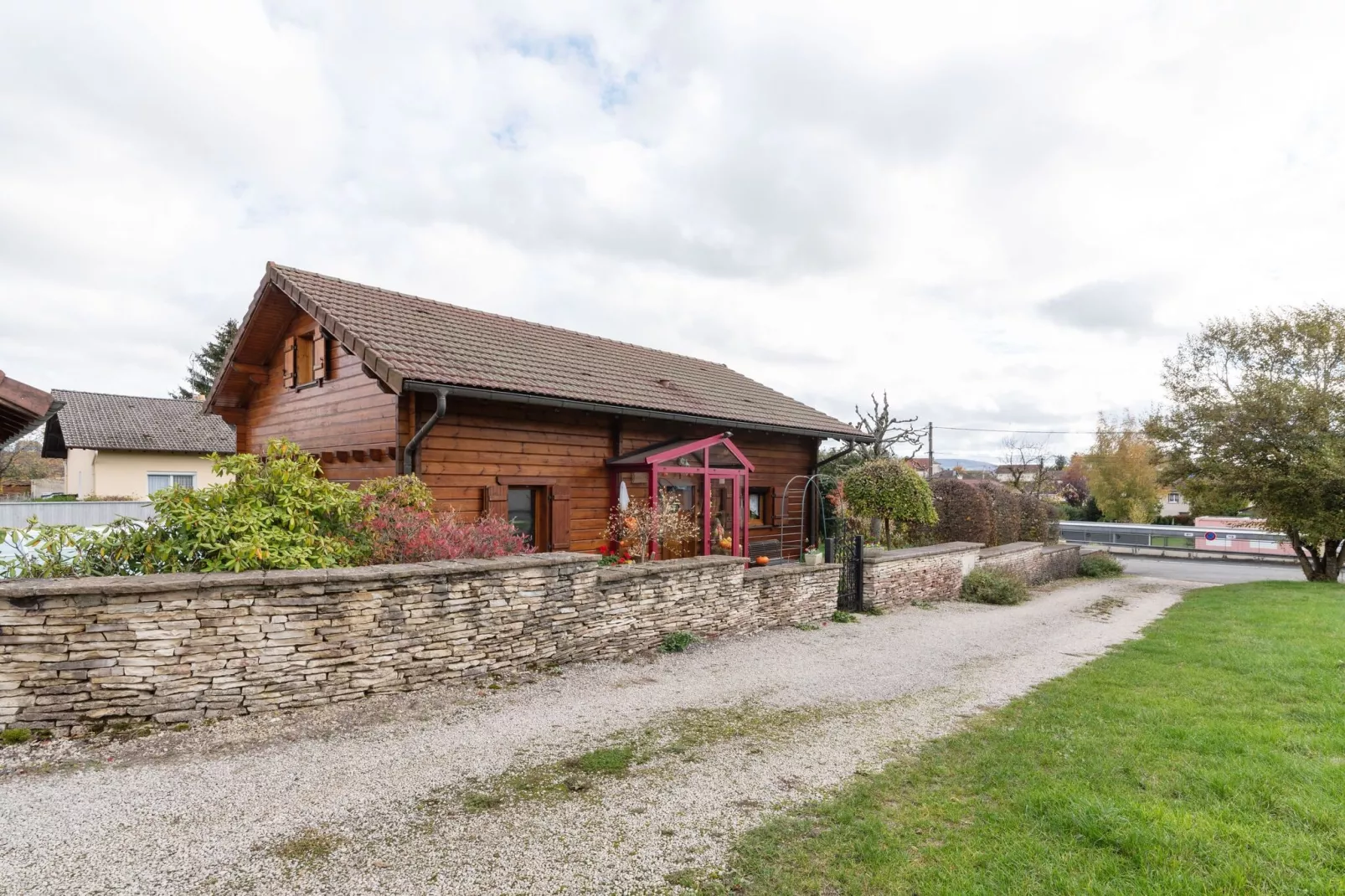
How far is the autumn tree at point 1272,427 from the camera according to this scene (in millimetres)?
17516

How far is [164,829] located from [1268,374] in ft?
85.5

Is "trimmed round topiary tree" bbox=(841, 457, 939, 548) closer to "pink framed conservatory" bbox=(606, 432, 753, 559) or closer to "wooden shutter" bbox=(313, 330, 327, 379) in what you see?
Result: "pink framed conservatory" bbox=(606, 432, 753, 559)

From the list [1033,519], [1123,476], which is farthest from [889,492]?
[1123,476]

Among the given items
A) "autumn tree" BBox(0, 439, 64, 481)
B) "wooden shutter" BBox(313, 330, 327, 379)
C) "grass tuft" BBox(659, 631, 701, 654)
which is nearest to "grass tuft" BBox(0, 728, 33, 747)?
"grass tuft" BBox(659, 631, 701, 654)

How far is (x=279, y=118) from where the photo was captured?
35.3 ft

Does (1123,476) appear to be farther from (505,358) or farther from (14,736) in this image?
(14,736)

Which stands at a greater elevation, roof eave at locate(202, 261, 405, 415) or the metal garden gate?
roof eave at locate(202, 261, 405, 415)

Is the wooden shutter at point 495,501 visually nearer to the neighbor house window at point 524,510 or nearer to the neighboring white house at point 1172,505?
the neighbor house window at point 524,510

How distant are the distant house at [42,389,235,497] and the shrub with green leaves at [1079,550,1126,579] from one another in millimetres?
30397

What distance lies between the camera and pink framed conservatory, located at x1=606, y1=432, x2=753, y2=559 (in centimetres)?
1196

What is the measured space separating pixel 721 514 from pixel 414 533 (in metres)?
7.98

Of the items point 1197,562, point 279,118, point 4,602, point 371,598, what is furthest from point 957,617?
point 1197,562

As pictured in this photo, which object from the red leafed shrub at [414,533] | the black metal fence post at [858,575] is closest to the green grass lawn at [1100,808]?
the red leafed shrub at [414,533]

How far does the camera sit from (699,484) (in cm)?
1302
